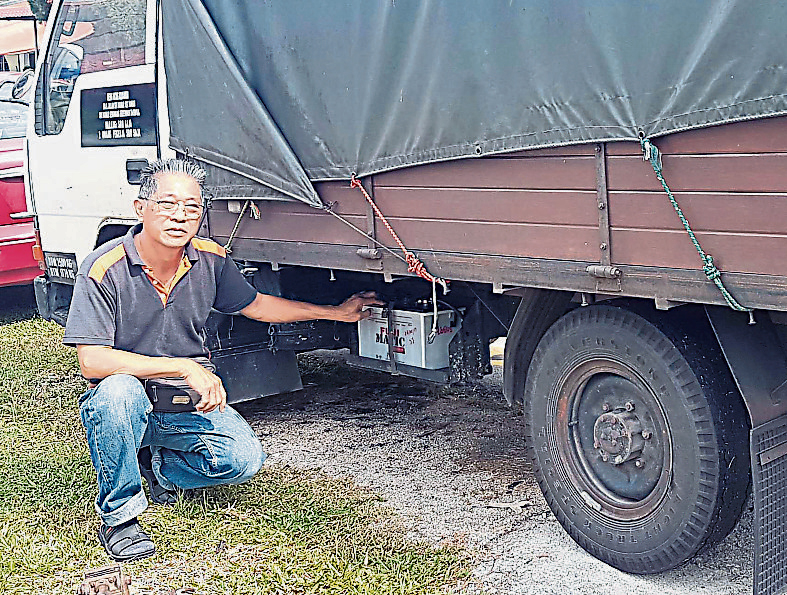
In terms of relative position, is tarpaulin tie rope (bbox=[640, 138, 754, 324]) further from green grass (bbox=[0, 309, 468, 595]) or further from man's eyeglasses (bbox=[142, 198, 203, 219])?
man's eyeglasses (bbox=[142, 198, 203, 219])

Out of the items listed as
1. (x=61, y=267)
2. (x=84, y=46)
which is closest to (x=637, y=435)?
(x=84, y=46)

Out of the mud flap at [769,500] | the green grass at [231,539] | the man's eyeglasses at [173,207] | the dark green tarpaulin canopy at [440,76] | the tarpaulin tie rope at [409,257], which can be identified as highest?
the dark green tarpaulin canopy at [440,76]

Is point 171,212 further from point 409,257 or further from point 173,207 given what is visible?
point 409,257

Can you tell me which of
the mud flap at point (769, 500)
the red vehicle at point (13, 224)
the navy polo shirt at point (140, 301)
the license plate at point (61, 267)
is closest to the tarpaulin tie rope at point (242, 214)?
the navy polo shirt at point (140, 301)

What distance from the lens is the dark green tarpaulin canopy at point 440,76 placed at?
9.03 ft

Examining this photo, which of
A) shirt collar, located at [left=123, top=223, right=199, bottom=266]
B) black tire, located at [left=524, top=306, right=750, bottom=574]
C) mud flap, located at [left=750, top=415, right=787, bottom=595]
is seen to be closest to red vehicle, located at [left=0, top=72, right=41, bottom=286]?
shirt collar, located at [left=123, top=223, right=199, bottom=266]

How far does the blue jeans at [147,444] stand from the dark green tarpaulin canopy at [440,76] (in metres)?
1.02

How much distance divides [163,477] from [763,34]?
2.86 m

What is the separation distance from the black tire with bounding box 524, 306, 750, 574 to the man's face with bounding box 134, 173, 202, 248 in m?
1.41

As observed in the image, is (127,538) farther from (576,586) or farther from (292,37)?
(292,37)

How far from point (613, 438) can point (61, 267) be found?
3954mm

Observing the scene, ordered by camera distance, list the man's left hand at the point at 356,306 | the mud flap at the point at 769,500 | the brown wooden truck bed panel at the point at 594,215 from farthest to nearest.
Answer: the man's left hand at the point at 356,306 → the mud flap at the point at 769,500 → the brown wooden truck bed panel at the point at 594,215

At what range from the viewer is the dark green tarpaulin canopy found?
2.75 m

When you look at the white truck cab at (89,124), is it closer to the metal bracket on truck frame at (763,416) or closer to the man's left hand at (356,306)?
the man's left hand at (356,306)
